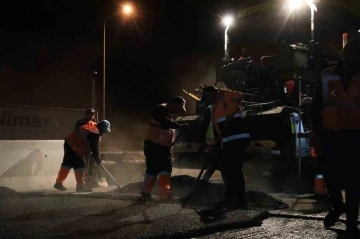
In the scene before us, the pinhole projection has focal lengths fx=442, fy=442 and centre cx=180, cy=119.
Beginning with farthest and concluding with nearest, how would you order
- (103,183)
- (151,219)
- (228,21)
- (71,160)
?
(228,21) < (103,183) < (71,160) < (151,219)

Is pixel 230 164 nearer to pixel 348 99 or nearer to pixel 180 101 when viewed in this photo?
pixel 180 101

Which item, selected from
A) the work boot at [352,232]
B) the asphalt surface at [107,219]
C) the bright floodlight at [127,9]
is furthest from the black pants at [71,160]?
the bright floodlight at [127,9]

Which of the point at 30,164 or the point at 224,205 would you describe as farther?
the point at 30,164

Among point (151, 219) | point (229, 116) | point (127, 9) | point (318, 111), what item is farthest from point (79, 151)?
point (127, 9)

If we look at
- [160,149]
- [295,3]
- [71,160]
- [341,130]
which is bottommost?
[71,160]

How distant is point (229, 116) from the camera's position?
210 inches

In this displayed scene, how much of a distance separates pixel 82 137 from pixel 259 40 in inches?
265

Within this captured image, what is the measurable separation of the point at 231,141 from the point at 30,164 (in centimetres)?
451

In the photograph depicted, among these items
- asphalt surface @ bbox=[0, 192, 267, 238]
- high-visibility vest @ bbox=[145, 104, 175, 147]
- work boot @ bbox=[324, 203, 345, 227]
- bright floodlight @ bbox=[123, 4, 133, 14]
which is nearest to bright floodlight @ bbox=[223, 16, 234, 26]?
bright floodlight @ bbox=[123, 4, 133, 14]

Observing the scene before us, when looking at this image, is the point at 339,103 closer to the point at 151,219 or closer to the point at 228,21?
the point at 151,219

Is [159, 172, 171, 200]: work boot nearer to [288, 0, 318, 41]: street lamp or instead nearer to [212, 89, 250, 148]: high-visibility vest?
[212, 89, 250, 148]: high-visibility vest

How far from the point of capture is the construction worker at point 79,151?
7.67m

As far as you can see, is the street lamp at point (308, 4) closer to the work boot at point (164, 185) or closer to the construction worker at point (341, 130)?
the work boot at point (164, 185)

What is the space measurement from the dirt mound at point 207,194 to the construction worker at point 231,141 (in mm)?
225
